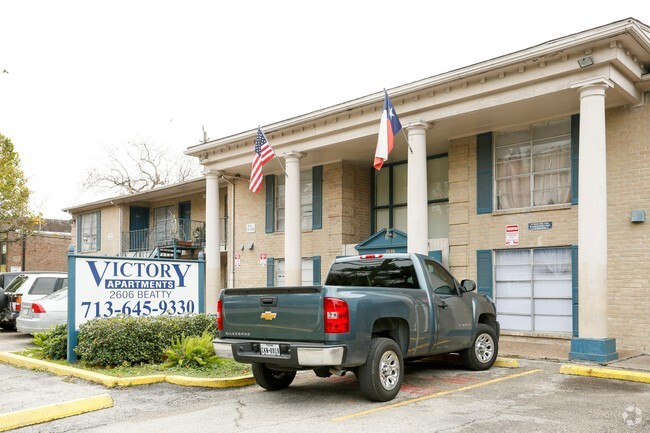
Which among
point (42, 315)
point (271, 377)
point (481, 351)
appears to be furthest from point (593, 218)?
point (42, 315)

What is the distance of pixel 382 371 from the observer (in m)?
7.72

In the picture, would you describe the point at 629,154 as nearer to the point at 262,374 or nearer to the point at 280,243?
the point at 262,374

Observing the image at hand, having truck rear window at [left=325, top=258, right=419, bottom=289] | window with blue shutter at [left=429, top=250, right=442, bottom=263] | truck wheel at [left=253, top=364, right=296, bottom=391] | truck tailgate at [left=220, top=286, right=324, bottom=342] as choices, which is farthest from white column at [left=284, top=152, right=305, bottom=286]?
truck tailgate at [left=220, top=286, right=324, bottom=342]

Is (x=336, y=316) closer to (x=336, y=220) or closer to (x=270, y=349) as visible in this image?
(x=270, y=349)

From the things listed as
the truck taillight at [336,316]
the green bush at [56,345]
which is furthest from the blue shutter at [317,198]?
the truck taillight at [336,316]

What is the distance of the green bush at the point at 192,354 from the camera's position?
998cm

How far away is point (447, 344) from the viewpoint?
9188mm

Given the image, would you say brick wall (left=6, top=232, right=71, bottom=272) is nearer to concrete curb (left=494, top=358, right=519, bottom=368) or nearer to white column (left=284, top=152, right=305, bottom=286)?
white column (left=284, top=152, right=305, bottom=286)

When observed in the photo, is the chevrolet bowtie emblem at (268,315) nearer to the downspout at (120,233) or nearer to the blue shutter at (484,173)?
the blue shutter at (484,173)

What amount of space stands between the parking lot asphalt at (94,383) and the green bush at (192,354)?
0.79 metres

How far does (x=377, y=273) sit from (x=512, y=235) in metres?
6.13

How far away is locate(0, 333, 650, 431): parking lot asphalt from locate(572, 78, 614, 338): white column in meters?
0.90

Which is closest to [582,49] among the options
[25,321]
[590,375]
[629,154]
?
[629,154]

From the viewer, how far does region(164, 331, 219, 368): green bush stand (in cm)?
998
